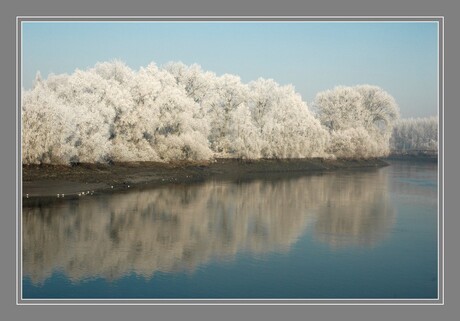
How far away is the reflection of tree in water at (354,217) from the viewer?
73.2 ft

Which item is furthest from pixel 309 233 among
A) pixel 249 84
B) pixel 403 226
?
pixel 249 84

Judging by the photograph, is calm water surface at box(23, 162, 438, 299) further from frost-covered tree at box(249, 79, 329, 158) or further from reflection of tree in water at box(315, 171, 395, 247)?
frost-covered tree at box(249, 79, 329, 158)

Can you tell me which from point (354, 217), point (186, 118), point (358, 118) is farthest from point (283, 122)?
point (354, 217)

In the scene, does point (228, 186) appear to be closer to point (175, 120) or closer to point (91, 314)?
point (175, 120)

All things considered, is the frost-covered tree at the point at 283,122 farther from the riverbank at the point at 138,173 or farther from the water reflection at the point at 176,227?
the water reflection at the point at 176,227

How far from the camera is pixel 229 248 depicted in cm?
2002

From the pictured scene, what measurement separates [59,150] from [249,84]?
110 feet

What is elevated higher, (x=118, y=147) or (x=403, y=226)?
(x=118, y=147)

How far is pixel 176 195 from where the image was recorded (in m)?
35.6

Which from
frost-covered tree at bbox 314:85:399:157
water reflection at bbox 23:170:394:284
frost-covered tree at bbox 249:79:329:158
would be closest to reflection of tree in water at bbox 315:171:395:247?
water reflection at bbox 23:170:394:284

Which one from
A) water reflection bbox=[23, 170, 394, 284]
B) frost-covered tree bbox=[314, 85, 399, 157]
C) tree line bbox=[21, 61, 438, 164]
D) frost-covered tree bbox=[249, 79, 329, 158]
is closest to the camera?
water reflection bbox=[23, 170, 394, 284]

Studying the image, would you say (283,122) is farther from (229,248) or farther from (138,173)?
(229,248)

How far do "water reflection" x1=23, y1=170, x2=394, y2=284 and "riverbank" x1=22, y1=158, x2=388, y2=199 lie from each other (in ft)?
8.32

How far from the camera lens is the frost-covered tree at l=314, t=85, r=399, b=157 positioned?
243 feet
